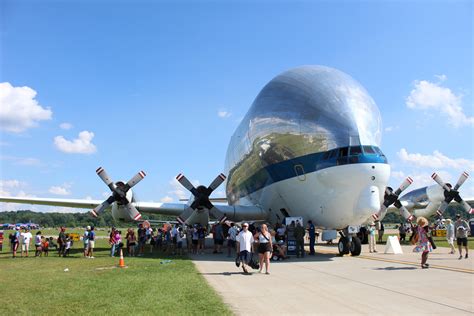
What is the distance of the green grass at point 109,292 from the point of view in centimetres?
730

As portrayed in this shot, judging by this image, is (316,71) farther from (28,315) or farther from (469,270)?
(28,315)

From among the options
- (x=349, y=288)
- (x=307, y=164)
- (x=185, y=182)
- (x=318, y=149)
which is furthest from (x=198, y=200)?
(x=349, y=288)

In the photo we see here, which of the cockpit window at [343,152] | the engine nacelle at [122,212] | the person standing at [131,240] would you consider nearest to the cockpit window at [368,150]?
the cockpit window at [343,152]

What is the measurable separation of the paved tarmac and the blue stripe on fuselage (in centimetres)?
407

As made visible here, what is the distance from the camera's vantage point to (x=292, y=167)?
18703mm

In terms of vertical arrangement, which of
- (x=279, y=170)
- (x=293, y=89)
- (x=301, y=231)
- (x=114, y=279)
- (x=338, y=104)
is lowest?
(x=114, y=279)

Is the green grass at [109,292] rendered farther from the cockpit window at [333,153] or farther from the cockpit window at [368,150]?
the cockpit window at [368,150]

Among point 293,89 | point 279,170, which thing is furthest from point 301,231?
point 293,89

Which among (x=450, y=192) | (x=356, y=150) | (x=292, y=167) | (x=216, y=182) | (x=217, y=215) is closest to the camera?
(x=356, y=150)

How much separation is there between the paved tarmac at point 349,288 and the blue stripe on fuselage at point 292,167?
160 inches

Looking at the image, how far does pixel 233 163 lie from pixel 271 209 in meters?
7.89

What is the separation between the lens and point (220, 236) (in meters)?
20.0

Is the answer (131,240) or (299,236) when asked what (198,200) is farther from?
(299,236)

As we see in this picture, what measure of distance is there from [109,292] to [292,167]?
11440 mm
